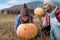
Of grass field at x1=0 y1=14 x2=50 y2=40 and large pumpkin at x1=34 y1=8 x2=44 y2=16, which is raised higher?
large pumpkin at x1=34 y1=8 x2=44 y2=16

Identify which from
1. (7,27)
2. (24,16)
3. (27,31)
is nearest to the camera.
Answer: (27,31)

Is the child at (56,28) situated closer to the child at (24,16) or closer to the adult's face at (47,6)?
the adult's face at (47,6)

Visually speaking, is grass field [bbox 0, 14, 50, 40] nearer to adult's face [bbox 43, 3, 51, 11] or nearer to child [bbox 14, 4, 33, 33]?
child [bbox 14, 4, 33, 33]

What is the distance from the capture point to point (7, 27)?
126 inches

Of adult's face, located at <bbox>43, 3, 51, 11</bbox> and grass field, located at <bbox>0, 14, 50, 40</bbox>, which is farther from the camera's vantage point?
adult's face, located at <bbox>43, 3, 51, 11</bbox>

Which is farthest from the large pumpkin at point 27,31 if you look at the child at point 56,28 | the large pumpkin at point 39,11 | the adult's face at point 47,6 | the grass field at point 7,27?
the large pumpkin at point 39,11

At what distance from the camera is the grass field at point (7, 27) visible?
2852 mm

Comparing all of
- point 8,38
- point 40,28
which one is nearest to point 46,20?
point 40,28

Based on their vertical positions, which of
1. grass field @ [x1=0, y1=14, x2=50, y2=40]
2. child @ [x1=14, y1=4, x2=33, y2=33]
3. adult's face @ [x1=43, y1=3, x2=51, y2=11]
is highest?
adult's face @ [x1=43, y1=3, x2=51, y2=11]

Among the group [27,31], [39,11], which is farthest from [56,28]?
[39,11]

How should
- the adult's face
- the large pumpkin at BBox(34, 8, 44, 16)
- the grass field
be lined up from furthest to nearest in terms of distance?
1. the large pumpkin at BBox(34, 8, 44, 16)
2. the adult's face
3. the grass field

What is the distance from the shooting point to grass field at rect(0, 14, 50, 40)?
2852mm

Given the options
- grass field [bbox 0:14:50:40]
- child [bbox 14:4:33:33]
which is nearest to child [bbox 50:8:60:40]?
grass field [bbox 0:14:50:40]

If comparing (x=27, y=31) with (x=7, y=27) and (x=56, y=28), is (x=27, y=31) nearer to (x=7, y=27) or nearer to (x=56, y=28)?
(x=56, y=28)
